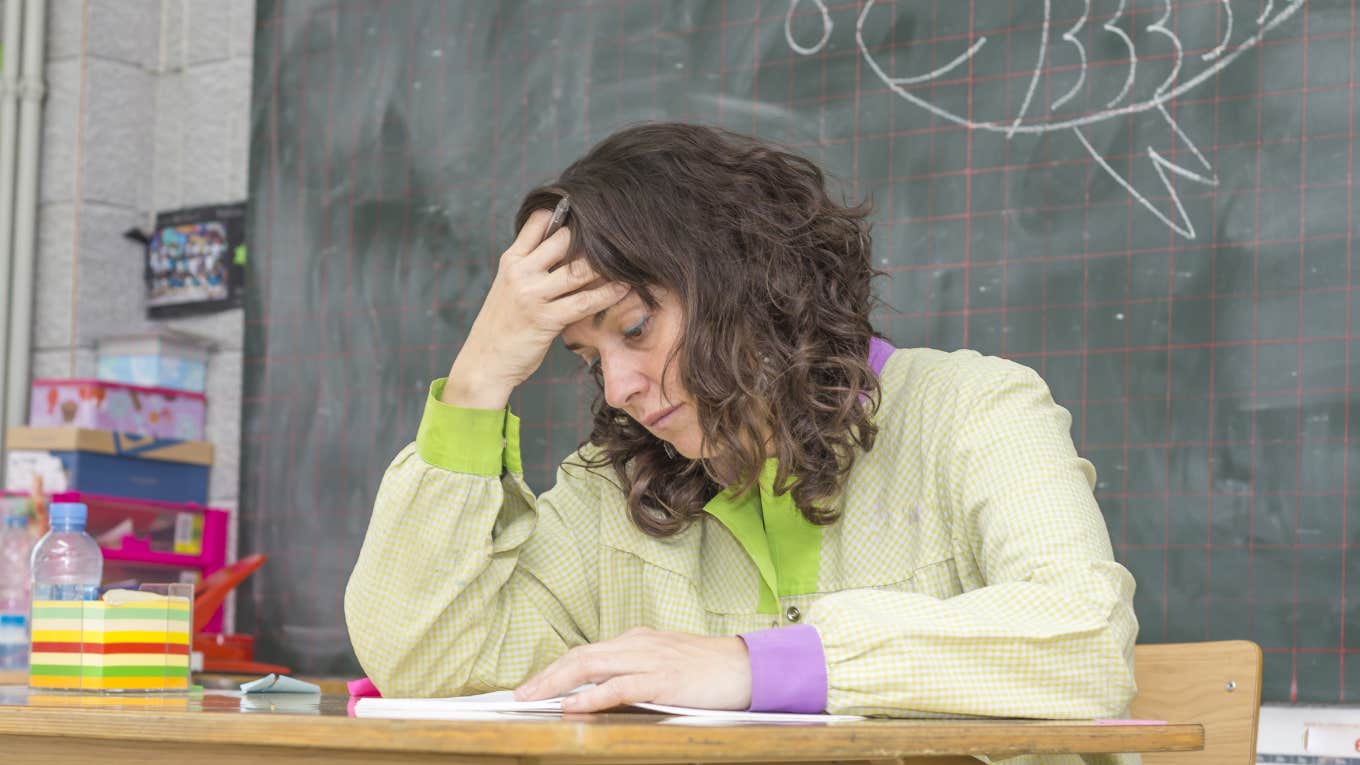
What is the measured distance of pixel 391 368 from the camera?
2.86m

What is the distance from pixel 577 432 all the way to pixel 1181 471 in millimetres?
980

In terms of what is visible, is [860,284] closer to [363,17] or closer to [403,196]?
[403,196]

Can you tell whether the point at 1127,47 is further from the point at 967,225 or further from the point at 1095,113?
the point at 967,225

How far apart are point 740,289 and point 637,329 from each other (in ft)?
0.35

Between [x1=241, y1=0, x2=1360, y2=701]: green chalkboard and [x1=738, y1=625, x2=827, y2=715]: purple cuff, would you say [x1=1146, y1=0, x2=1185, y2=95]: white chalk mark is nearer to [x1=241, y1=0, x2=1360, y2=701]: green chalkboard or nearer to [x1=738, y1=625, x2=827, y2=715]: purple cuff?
[x1=241, y1=0, x2=1360, y2=701]: green chalkboard

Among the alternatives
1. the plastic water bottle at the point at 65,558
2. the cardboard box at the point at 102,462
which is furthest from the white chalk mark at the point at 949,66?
the cardboard box at the point at 102,462

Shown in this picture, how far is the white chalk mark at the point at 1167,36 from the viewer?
2150 mm

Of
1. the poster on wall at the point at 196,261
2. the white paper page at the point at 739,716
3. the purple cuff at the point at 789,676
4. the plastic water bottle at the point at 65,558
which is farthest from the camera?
the poster on wall at the point at 196,261

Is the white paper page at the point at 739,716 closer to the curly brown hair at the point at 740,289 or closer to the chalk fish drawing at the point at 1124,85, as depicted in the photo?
the curly brown hair at the point at 740,289

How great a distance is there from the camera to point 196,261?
3.15m

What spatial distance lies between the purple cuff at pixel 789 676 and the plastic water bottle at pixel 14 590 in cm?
204

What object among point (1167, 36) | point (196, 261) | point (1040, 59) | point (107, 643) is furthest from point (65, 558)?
point (1167, 36)

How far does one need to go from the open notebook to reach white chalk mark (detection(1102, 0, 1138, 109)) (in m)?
1.37

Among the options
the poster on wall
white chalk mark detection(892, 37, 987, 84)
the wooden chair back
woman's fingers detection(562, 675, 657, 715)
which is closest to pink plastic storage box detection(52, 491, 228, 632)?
the poster on wall
